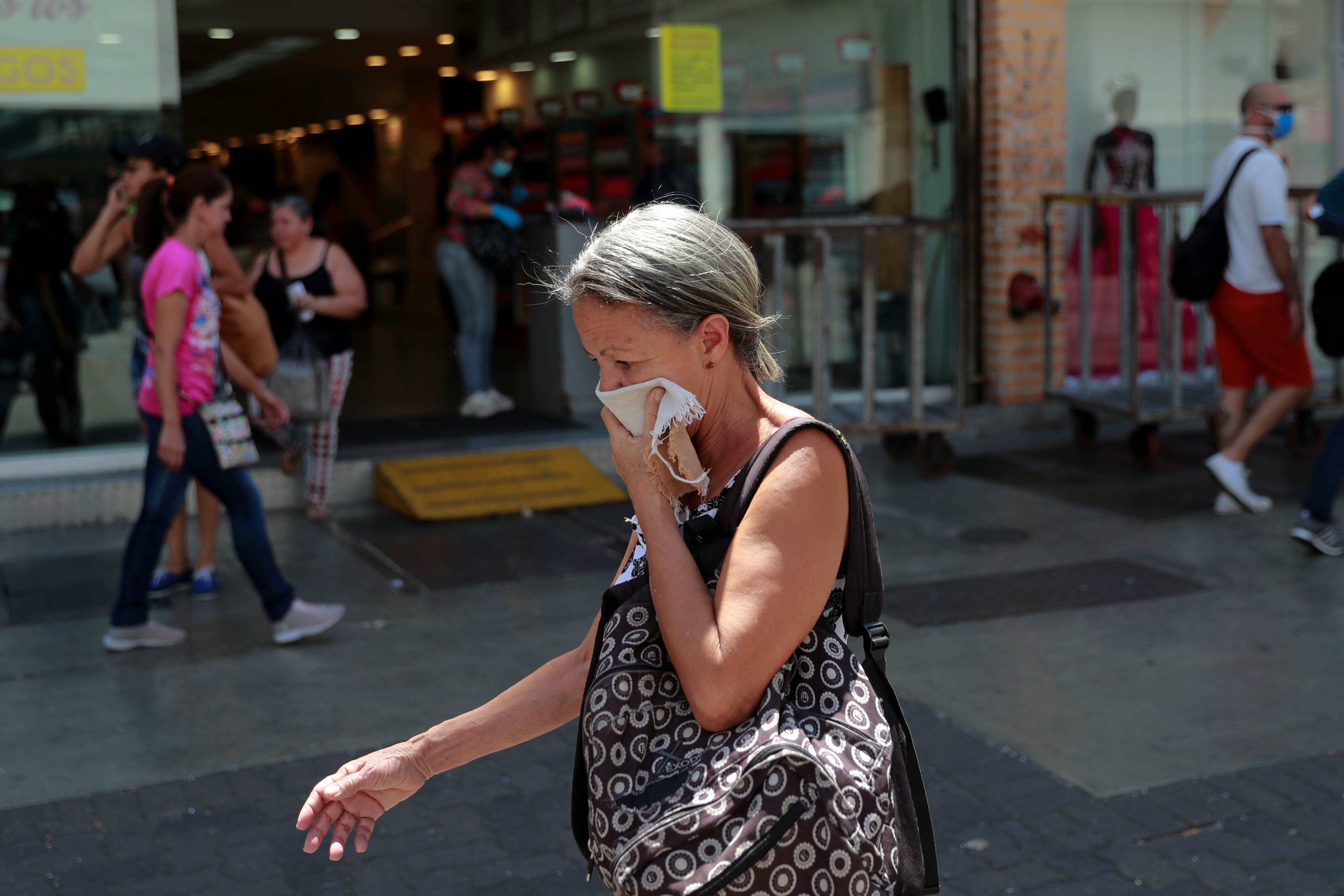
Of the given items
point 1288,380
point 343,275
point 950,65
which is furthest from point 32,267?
point 1288,380

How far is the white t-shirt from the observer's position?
7410mm

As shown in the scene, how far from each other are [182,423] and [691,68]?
16.6 ft

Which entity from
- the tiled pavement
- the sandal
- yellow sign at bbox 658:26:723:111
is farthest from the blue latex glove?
the tiled pavement

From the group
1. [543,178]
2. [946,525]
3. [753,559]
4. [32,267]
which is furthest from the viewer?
[543,178]

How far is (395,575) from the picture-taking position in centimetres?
678

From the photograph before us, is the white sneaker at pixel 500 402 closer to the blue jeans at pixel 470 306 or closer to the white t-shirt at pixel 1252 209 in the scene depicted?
the blue jeans at pixel 470 306

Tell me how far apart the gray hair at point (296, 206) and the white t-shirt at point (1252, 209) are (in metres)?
4.72

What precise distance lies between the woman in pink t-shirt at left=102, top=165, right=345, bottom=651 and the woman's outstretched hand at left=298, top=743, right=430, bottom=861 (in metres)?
3.53

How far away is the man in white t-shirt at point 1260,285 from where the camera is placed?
24.3ft

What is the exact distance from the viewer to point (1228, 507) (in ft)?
24.8

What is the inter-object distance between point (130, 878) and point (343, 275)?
4.43m

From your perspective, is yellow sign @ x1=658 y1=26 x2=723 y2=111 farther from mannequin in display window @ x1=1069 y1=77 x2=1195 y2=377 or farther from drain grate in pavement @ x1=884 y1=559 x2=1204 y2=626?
drain grate in pavement @ x1=884 y1=559 x2=1204 y2=626

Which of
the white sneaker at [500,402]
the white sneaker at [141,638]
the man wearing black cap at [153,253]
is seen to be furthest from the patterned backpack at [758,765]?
the white sneaker at [500,402]

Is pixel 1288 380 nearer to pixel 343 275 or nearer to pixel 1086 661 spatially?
pixel 1086 661
